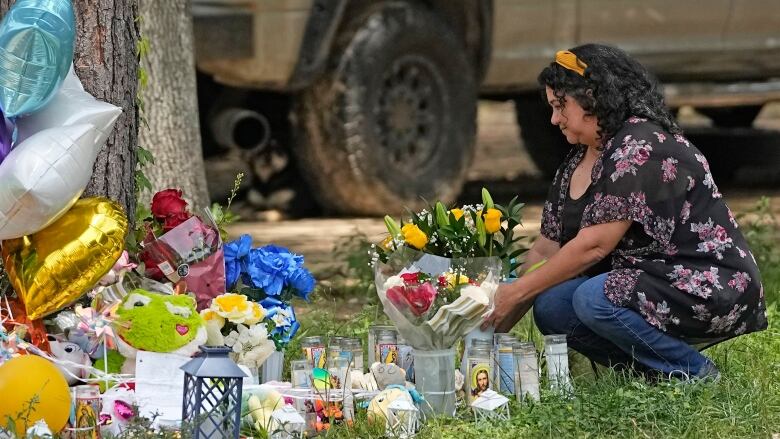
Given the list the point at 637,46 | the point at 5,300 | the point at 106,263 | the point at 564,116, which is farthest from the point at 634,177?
the point at 637,46

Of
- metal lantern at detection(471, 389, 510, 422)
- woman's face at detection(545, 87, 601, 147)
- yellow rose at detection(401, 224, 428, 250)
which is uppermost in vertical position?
woman's face at detection(545, 87, 601, 147)

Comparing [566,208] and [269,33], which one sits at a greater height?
[269,33]

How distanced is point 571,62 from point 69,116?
4.82ft

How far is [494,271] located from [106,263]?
1071 mm

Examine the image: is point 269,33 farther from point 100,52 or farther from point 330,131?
point 100,52

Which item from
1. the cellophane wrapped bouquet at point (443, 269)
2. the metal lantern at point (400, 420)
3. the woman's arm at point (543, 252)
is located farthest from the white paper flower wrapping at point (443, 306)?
the woman's arm at point (543, 252)

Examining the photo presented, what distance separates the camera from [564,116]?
167 inches

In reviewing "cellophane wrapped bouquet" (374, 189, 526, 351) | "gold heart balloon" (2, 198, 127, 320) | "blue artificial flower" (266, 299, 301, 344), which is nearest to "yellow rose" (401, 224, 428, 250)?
"cellophane wrapped bouquet" (374, 189, 526, 351)

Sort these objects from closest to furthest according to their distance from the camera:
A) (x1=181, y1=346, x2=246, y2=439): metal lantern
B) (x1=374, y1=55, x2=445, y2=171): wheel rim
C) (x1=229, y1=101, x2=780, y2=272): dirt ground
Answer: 1. (x1=181, y1=346, x2=246, y2=439): metal lantern
2. (x1=229, y1=101, x2=780, y2=272): dirt ground
3. (x1=374, y1=55, x2=445, y2=171): wheel rim

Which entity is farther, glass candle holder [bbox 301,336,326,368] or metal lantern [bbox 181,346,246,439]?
glass candle holder [bbox 301,336,326,368]

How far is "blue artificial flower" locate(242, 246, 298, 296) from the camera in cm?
430

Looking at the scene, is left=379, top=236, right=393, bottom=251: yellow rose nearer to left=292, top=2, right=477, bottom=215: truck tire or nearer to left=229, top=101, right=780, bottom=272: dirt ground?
left=229, top=101, right=780, bottom=272: dirt ground

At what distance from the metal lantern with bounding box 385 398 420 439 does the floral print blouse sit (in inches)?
28.9

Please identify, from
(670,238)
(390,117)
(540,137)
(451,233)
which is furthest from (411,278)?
(540,137)
